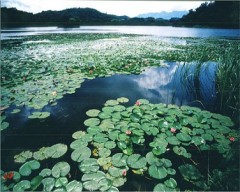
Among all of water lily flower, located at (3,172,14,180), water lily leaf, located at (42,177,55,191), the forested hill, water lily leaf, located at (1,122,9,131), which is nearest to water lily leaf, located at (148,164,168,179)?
water lily leaf, located at (42,177,55,191)

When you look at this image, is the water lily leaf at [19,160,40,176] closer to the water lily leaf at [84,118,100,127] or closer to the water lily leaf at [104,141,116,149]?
the water lily leaf at [104,141,116,149]

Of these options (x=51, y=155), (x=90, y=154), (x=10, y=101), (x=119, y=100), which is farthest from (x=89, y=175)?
(x=10, y=101)

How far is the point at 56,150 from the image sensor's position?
88.0 inches

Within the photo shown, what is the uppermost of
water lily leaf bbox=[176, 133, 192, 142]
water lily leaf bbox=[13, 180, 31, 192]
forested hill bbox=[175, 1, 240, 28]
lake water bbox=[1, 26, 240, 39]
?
forested hill bbox=[175, 1, 240, 28]

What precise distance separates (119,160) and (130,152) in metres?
0.19

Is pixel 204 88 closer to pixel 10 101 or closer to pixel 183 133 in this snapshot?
pixel 183 133

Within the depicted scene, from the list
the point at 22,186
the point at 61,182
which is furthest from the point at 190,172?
the point at 22,186

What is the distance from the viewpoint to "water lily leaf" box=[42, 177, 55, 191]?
173 cm

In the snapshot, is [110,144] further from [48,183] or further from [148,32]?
[148,32]

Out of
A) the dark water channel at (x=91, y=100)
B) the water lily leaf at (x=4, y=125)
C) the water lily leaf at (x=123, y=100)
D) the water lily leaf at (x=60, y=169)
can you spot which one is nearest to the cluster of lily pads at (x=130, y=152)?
the water lily leaf at (x=60, y=169)

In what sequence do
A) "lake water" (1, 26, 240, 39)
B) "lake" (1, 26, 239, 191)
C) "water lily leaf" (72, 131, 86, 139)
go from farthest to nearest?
"lake water" (1, 26, 240, 39) < "water lily leaf" (72, 131, 86, 139) < "lake" (1, 26, 239, 191)

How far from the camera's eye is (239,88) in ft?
10.9

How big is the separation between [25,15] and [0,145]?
33995 millimetres

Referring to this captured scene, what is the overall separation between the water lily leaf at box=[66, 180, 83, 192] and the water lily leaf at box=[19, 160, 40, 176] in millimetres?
440
